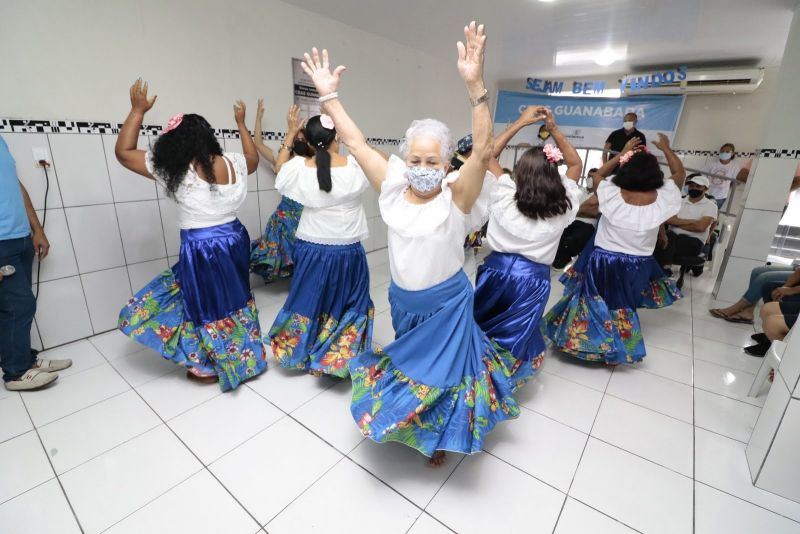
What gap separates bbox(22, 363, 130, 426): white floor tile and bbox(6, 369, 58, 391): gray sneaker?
0.04 metres

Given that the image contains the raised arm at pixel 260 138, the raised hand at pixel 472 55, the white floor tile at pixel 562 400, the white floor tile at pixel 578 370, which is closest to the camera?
the raised hand at pixel 472 55

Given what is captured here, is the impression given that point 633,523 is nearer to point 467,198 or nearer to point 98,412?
point 467,198

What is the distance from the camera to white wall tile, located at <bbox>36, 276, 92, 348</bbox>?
237 centimetres

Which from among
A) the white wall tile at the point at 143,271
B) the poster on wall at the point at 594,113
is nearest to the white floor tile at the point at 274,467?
the white wall tile at the point at 143,271

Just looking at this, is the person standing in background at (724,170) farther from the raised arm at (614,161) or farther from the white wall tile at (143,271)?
the white wall tile at (143,271)

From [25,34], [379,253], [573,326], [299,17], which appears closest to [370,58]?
[299,17]

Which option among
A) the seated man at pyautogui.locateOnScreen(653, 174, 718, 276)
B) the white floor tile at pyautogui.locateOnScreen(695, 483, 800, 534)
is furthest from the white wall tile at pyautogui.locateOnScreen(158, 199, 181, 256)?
the seated man at pyautogui.locateOnScreen(653, 174, 718, 276)

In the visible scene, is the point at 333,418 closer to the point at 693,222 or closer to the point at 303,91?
the point at 303,91

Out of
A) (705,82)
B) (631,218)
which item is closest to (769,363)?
(631,218)

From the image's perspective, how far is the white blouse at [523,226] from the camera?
6.11ft

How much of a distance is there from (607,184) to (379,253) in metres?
2.84

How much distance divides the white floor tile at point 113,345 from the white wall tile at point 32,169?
91 centimetres

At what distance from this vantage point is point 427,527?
1.39m

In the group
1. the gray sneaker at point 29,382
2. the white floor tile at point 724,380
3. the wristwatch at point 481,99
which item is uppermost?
the wristwatch at point 481,99
